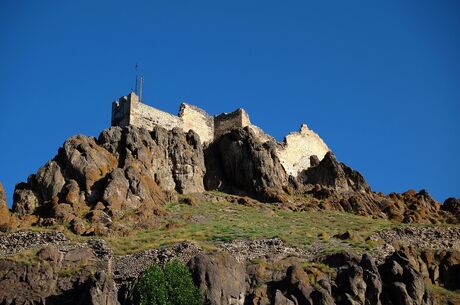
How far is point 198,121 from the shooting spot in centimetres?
8062

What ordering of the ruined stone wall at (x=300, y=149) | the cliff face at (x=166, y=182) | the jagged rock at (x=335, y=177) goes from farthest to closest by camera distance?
1. the ruined stone wall at (x=300, y=149)
2. the jagged rock at (x=335, y=177)
3. the cliff face at (x=166, y=182)

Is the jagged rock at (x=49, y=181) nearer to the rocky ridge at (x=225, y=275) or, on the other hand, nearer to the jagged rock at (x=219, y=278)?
the rocky ridge at (x=225, y=275)

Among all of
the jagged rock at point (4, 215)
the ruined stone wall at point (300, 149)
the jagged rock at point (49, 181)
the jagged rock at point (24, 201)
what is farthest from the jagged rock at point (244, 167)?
the jagged rock at point (4, 215)

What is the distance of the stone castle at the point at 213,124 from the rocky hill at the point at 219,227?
1.40m

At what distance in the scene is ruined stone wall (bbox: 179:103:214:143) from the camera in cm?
7931

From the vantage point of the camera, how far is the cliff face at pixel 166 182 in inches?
2404

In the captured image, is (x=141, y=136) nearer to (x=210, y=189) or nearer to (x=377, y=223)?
(x=210, y=189)

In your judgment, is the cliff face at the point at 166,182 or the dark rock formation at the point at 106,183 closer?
the dark rock formation at the point at 106,183

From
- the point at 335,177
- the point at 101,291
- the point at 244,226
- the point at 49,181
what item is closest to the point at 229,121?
the point at 335,177

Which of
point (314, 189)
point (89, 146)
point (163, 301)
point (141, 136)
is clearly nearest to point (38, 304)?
point (163, 301)

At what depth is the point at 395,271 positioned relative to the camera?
51.9m

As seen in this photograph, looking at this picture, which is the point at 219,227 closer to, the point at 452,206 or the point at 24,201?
the point at 24,201

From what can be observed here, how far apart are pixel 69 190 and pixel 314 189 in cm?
2522

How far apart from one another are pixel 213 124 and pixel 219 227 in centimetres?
2129
